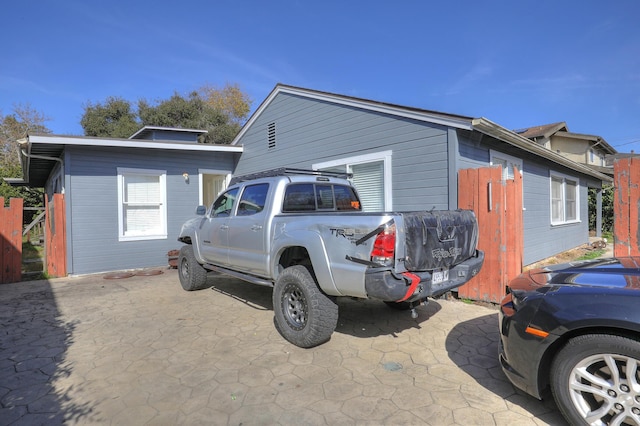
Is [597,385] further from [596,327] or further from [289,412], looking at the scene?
[289,412]

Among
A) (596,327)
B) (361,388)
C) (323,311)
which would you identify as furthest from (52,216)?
(596,327)

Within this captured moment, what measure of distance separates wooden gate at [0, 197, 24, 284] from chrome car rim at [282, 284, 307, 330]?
7.21 metres

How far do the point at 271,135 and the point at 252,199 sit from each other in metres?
5.58

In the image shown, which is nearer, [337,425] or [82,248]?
[337,425]

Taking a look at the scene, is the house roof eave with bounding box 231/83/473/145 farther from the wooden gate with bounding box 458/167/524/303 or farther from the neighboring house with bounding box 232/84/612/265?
the wooden gate with bounding box 458/167/524/303

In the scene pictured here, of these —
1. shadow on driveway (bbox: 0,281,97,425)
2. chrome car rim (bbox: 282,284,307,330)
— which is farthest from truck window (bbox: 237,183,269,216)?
shadow on driveway (bbox: 0,281,97,425)

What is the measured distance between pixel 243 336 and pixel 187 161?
23.7ft

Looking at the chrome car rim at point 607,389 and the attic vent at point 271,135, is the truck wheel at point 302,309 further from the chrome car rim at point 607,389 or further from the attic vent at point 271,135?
the attic vent at point 271,135

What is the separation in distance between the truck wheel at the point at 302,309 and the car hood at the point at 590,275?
1.82 meters

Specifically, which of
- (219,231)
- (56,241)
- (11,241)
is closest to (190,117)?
(56,241)

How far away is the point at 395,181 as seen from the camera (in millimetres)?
6922

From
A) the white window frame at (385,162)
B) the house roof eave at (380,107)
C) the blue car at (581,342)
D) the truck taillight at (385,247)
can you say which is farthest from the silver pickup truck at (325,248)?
the house roof eave at (380,107)

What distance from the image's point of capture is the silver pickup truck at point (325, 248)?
323cm

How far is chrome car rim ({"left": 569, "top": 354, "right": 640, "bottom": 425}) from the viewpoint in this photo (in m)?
2.07
